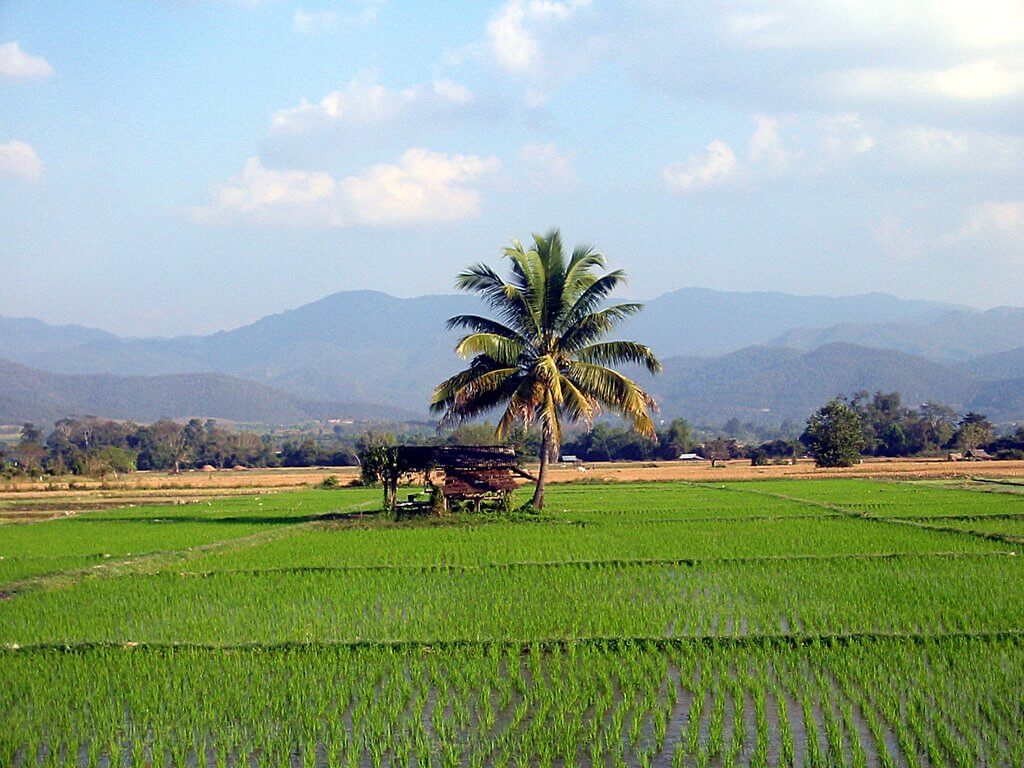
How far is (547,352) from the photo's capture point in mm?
24453

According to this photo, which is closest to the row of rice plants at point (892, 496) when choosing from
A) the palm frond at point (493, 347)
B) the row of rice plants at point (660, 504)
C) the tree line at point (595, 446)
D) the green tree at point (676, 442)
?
the row of rice plants at point (660, 504)

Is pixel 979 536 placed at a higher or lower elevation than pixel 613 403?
lower

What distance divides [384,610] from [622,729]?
4.59 m

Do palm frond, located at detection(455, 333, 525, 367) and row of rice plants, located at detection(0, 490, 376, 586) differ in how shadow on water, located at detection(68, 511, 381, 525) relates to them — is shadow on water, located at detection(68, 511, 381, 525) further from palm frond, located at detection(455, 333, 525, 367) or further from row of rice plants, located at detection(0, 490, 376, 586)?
palm frond, located at detection(455, 333, 525, 367)

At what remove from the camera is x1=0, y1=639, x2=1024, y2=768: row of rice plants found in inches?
283

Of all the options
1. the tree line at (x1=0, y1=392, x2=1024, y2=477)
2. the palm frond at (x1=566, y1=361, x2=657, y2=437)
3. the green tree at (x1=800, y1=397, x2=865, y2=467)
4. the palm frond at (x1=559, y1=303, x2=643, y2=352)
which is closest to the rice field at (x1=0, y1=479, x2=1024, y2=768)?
the palm frond at (x1=566, y1=361, x2=657, y2=437)

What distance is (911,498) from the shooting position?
28.5m

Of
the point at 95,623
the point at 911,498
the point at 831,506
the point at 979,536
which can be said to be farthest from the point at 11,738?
the point at 911,498

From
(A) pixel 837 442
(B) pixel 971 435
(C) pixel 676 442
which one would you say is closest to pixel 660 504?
(A) pixel 837 442

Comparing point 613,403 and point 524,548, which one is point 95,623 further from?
point 613,403

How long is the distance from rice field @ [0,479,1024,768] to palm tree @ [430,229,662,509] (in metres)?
5.81

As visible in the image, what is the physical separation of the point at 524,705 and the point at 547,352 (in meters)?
16.6

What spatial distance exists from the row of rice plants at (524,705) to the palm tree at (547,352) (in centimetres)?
1399

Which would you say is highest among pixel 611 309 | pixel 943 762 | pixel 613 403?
pixel 611 309
